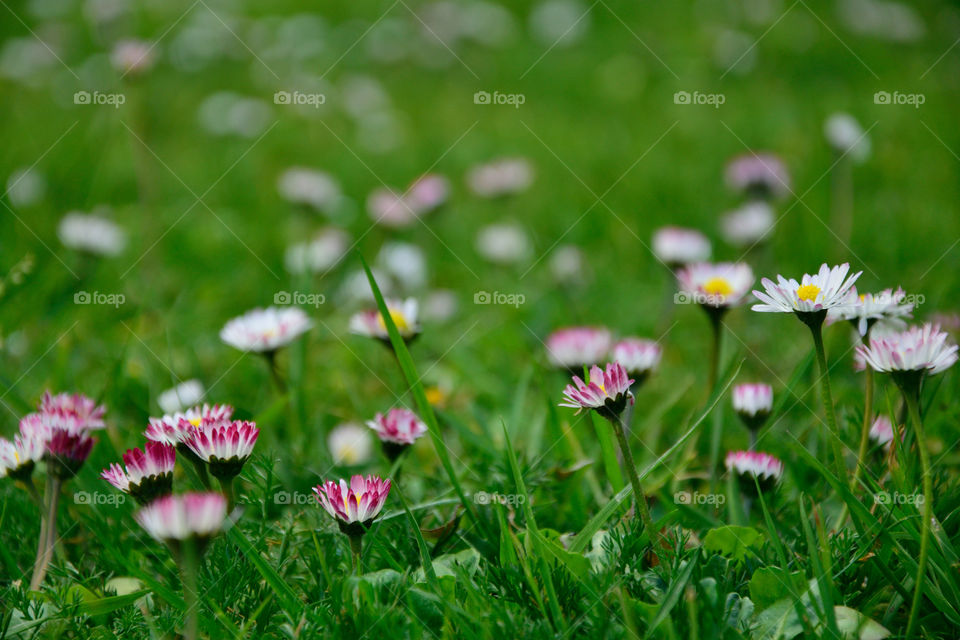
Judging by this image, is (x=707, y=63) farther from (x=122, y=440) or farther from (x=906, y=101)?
(x=122, y=440)

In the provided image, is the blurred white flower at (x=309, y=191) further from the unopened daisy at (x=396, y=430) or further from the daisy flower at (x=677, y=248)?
the unopened daisy at (x=396, y=430)

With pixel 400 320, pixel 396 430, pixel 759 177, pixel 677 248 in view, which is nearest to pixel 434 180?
pixel 677 248

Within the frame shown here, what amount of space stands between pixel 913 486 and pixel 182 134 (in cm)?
351

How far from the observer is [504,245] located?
265 cm

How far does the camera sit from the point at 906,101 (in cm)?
339

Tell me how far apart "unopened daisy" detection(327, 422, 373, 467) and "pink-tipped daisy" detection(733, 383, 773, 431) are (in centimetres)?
72

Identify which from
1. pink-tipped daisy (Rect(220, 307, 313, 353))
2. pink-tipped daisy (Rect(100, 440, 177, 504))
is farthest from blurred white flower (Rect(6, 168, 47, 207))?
pink-tipped daisy (Rect(100, 440, 177, 504))

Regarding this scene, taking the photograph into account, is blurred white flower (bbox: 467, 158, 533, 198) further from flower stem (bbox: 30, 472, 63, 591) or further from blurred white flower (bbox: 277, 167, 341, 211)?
flower stem (bbox: 30, 472, 63, 591)

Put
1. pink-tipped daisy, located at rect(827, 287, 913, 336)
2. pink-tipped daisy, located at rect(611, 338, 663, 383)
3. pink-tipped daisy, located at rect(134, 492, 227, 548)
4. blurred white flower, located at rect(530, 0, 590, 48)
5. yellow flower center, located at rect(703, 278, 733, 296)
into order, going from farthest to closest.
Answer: blurred white flower, located at rect(530, 0, 590, 48), yellow flower center, located at rect(703, 278, 733, 296), pink-tipped daisy, located at rect(611, 338, 663, 383), pink-tipped daisy, located at rect(827, 287, 913, 336), pink-tipped daisy, located at rect(134, 492, 227, 548)

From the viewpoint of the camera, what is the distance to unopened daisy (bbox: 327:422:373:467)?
5.38 feet

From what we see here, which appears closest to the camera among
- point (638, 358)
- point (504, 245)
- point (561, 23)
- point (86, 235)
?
point (638, 358)

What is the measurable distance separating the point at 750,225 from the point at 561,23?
2834 mm

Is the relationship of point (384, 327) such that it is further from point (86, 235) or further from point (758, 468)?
point (86, 235)

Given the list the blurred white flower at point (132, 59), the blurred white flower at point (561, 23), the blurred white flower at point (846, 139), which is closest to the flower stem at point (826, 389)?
the blurred white flower at point (846, 139)
